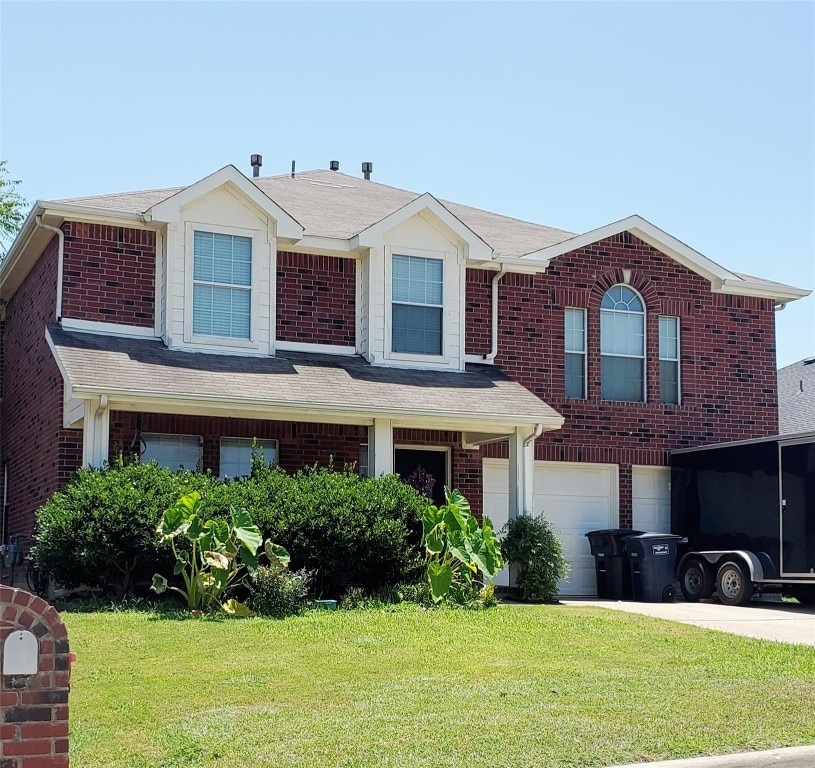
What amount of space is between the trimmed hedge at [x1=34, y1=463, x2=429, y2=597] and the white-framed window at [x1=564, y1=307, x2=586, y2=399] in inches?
209

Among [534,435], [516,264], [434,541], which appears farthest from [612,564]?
[516,264]

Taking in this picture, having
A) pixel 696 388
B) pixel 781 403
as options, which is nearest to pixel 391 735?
pixel 696 388

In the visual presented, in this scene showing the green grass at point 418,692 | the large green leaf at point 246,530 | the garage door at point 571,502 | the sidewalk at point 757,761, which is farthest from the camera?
the garage door at point 571,502

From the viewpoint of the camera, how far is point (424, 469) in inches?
765

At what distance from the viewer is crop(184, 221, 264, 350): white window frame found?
17.8m

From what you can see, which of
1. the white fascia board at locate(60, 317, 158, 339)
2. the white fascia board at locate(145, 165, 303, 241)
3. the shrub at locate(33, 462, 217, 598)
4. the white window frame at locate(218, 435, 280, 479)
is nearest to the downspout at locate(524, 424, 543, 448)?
the white window frame at locate(218, 435, 280, 479)

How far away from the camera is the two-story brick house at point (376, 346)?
56.4ft

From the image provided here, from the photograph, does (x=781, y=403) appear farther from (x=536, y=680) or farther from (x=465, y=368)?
(x=536, y=680)

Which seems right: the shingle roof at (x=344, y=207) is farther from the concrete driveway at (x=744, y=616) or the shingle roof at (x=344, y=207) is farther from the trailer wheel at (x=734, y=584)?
the concrete driveway at (x=744, y=616)

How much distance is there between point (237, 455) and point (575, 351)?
6.19 m

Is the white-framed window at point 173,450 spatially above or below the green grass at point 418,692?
above

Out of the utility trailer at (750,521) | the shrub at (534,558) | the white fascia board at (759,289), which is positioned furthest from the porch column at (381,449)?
the white fascia board at (759,289)

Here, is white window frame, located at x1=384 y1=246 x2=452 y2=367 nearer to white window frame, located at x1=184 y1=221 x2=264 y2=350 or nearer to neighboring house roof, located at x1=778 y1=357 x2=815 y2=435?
white window frame, located at x1=184 y1=221 x2=264 y2=350

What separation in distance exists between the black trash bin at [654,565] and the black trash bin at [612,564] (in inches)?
11.8
